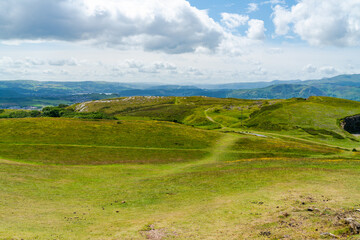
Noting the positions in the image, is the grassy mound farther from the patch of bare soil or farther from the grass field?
the patch of bare soil

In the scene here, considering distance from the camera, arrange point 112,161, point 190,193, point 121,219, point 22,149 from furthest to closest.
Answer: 1. point 22,149
2. point 112,161
3. point 190,193
4. point 121,219

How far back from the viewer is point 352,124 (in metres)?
147

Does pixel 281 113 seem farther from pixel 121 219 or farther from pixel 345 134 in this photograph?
pixel 121 219

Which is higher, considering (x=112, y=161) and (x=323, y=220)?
(x=323, y=220)

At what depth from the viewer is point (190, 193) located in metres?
33.1

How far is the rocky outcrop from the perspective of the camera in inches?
5635

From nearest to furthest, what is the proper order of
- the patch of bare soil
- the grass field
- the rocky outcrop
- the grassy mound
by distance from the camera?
the patch of bare soil < the grass field < the grassy mound < the rocky outcrop

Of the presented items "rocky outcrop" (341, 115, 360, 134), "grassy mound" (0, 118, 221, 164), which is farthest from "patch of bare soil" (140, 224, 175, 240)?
"rocky outcrop" (341, 115, 360, 134)

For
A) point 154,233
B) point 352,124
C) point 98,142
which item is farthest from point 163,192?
point 352,124

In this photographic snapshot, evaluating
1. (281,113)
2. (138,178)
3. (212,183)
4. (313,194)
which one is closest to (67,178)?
(138,178)

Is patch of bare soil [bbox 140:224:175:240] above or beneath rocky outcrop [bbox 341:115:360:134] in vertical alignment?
above

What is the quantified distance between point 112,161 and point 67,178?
1747 cm

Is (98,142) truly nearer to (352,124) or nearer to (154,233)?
(154,233)

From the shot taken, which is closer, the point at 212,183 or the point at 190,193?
the point at 190,193
